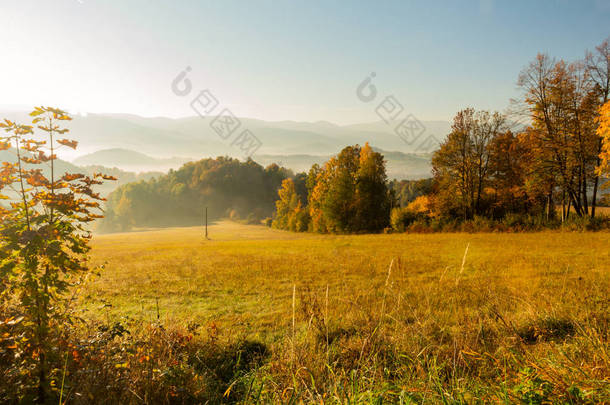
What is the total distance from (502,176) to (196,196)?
343 ft

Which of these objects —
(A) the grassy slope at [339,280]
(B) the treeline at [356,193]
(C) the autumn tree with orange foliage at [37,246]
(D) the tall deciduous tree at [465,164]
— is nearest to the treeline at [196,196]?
(B) the treeline at [356,193]

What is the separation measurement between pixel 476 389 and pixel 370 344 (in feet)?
6.11

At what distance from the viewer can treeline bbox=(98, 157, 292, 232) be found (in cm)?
10788

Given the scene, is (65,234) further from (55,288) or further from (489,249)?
(489,249)

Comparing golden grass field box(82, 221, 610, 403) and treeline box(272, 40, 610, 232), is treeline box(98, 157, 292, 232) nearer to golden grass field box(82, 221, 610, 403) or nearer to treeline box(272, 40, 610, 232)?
treeline box(272, 40, 610, 232)

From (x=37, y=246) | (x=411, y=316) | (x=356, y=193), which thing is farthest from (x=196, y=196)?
(x=37, y=246)

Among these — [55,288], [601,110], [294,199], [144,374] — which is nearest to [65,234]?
[55,288]

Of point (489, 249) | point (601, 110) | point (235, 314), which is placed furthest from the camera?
point (601, 110)

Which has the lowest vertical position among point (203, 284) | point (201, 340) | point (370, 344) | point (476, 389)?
point (203, 284)

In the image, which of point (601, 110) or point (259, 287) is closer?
point (259, 287)

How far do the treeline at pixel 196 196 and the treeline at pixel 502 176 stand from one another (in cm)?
6063

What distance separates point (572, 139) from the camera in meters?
26.6

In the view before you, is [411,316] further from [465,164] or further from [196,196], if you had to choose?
[196,196]

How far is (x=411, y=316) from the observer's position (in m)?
6.02
